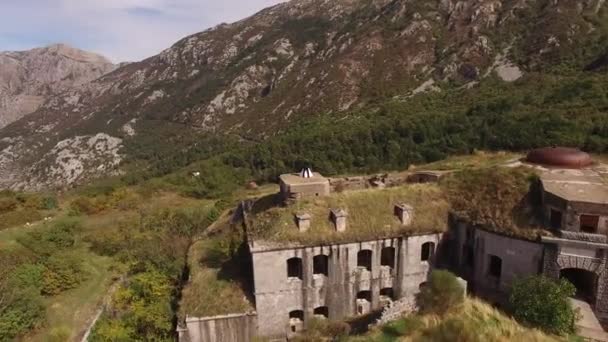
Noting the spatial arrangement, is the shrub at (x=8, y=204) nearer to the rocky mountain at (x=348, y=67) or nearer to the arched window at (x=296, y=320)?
the arched window at (x=296, y=320)

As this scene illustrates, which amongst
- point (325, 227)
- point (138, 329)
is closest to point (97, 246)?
point (138, 329)

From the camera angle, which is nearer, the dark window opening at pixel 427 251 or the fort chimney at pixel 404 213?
the fort chimney at pixel 404 213

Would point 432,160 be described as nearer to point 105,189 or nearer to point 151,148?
point 105,189

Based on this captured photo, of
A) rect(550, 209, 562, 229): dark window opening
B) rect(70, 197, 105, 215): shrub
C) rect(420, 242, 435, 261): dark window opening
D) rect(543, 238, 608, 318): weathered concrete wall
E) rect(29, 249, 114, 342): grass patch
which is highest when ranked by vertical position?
rect(550, 209, 562, 229): dark window opening

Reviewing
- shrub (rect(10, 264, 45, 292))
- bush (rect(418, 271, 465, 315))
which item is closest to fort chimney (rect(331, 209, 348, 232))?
bush (rect(418, 271, 465, 315))

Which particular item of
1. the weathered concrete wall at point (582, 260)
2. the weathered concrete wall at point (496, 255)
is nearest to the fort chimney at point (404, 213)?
the weathered concrete wall at point (496, 255)

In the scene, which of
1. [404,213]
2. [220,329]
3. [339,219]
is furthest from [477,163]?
[220,329]

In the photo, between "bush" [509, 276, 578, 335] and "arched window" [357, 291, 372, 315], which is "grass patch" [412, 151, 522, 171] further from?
"arched window" [357, 291, 372, 315]
